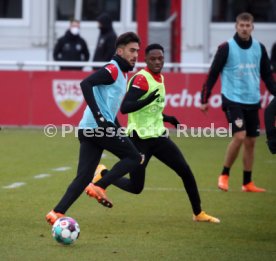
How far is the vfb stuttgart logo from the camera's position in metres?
20.8

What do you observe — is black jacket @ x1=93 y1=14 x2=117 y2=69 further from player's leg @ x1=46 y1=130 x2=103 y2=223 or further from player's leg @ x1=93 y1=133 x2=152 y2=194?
player's leg @ x1=46 y1=130 x2=103 y2=223

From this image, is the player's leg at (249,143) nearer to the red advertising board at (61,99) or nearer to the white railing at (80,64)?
the red advertising board at (61,99)

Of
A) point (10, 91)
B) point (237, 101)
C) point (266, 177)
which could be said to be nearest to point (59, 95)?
point (10, 91)

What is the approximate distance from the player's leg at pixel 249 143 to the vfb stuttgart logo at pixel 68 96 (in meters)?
7.57

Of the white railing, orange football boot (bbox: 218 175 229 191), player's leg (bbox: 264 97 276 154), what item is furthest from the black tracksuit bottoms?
the white railing

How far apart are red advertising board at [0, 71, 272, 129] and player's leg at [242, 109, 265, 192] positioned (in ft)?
22.8

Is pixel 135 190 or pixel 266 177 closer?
pixel 135 190

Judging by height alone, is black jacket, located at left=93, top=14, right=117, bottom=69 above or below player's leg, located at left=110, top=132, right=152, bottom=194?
above

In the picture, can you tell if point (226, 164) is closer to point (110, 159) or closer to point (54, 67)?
point (110, 159)

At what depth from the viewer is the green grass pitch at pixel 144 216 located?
9086 mm

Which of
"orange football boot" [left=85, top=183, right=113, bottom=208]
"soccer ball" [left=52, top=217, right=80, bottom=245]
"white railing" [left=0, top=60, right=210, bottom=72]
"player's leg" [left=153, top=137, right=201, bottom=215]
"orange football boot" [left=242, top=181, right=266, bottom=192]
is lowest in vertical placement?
"orange football boot" [left=242, top=181, right=266, bottom=192]

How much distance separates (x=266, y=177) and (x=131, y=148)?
217 inches

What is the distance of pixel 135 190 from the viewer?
36.0ft

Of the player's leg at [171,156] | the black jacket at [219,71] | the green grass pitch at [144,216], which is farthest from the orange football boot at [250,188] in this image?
the player's leg at [171,156]
